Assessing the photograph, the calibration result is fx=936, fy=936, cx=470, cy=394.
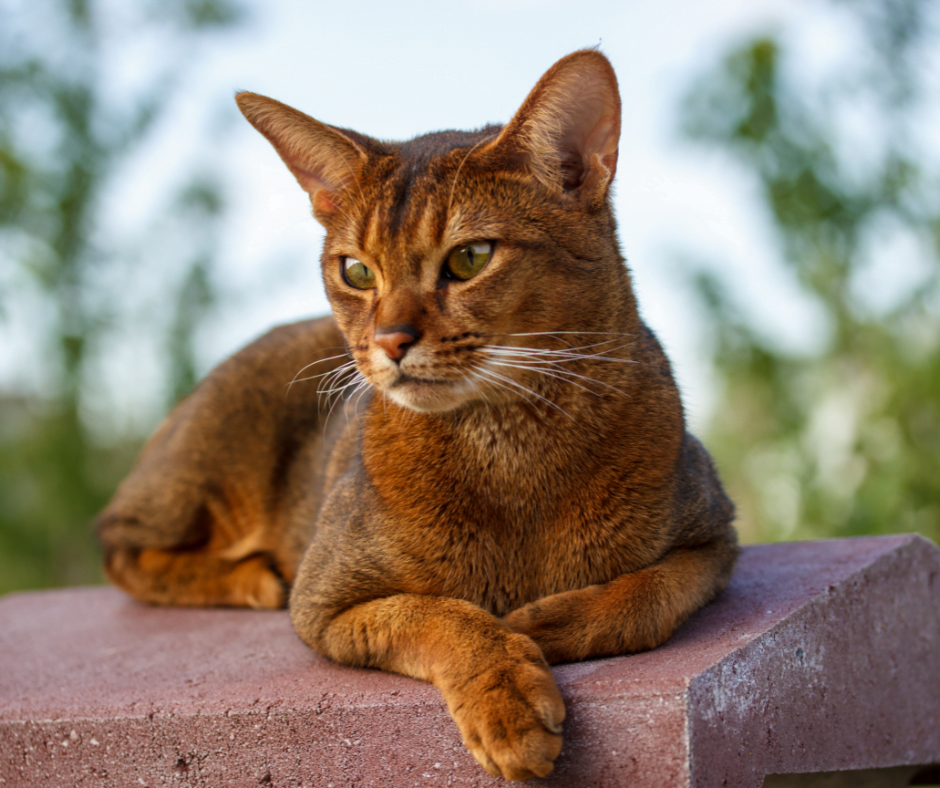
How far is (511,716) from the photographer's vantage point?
1616 millimetres

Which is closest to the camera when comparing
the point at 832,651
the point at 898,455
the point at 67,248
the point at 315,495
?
the point at 832,651

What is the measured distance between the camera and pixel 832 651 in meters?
2.26

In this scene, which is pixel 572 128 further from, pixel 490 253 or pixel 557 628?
pixel 557 628

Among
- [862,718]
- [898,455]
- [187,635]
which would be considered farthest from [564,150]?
[898,455]

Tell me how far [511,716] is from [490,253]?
0.91 meters

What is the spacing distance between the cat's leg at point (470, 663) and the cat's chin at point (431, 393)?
16.5 inches

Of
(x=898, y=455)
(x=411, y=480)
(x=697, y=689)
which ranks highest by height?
(x=411, y=480)

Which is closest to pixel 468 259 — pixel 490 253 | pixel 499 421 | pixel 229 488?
pixel 490 253

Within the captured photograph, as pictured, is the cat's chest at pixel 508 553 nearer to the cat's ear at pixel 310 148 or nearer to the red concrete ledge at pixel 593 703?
the red concrete ledge at pixel 593 703

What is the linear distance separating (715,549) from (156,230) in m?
4.78

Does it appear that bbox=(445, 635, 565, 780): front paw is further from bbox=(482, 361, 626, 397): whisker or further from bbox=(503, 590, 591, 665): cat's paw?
bbox=(482, 361, 626, 397): whisker

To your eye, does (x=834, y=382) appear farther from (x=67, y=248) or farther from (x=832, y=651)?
(x=67, y=248)

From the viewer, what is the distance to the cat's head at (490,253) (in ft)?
6.13

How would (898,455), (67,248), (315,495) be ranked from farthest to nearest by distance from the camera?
(67,248), (898,455), (315,495)
